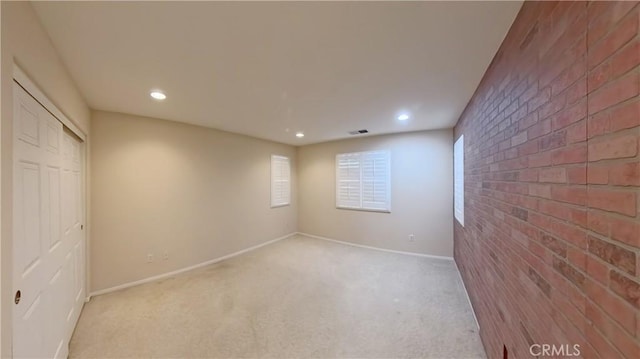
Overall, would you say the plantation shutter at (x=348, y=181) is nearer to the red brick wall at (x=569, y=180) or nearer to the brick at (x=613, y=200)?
the red brick wall at (x=569, y=180)

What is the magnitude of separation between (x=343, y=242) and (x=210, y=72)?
4376mm

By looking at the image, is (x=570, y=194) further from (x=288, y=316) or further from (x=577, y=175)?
(x=288, y=316)

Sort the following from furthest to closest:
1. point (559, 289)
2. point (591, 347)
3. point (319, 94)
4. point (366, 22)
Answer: point (319, 94) < point (366, 22) < point (559, 289) < point (591, 347)

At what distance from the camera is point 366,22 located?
1391 mm

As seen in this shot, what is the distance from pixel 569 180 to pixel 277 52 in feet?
5.87

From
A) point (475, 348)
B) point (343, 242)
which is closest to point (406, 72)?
point (475, 348)

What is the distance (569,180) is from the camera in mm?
898

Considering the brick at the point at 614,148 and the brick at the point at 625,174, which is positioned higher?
the brick at the point at 614,148

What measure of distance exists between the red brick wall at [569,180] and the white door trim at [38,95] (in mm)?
2503

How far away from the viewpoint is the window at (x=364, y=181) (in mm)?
4793

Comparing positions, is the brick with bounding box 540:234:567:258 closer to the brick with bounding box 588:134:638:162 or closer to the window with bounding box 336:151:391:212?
the brick with bounding box 588:134:638:162

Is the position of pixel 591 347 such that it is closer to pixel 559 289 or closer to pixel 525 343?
pixel 559 289

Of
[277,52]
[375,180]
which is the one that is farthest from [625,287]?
[375,180]

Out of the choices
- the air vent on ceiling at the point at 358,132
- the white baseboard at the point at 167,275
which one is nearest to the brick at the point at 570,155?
the air vent on ceiling at the point at 358,132
